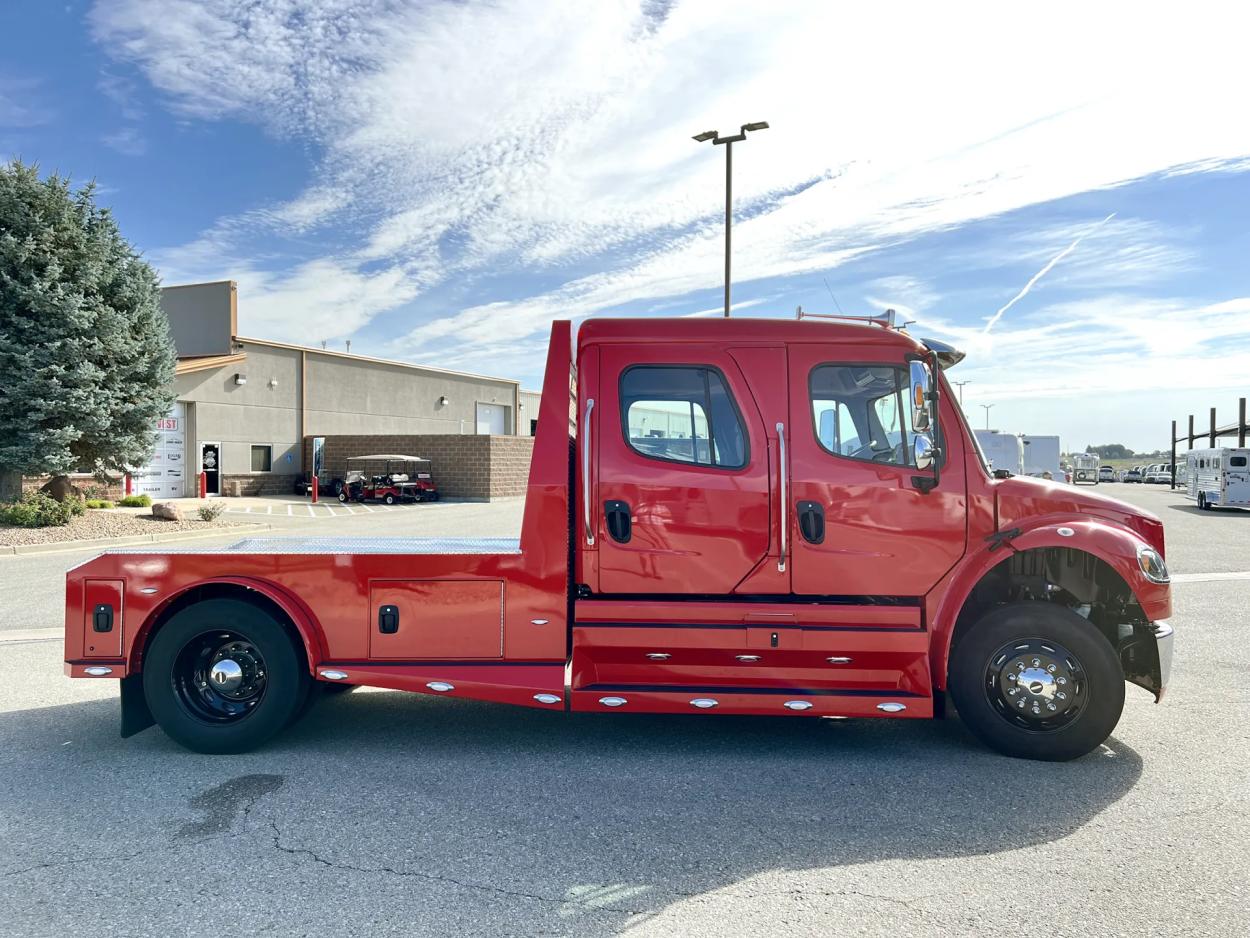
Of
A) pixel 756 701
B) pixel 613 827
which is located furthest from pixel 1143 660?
pixel 613 827

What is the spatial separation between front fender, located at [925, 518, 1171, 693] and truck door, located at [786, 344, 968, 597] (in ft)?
0.34

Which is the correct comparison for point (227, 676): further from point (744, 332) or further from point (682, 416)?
point (744, 332)

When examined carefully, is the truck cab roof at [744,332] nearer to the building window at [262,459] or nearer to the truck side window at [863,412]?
the truck side window at [863,412]

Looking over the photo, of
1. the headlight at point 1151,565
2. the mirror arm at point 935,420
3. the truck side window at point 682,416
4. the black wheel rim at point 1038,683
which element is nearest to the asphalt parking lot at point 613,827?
the black wheel rim at point 1038,683

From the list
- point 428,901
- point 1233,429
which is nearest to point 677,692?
point 428,901

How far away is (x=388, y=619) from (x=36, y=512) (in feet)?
53.0

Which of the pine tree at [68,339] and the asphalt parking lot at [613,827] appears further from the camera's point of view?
the pine tree at [68,339]

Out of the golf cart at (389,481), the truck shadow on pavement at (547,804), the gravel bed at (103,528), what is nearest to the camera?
the truck shadow on pavement at (547,804)

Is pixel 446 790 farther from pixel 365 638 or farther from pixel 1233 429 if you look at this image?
pixel 1233 429

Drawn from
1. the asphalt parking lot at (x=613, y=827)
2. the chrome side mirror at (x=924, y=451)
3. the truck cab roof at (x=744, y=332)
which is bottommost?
the asphalt parking lot at (x=613, y=827)

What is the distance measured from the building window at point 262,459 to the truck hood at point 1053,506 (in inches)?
1229

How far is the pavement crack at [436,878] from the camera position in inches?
122

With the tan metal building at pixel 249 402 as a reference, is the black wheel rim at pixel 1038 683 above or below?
below

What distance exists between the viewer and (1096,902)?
10.4ft
